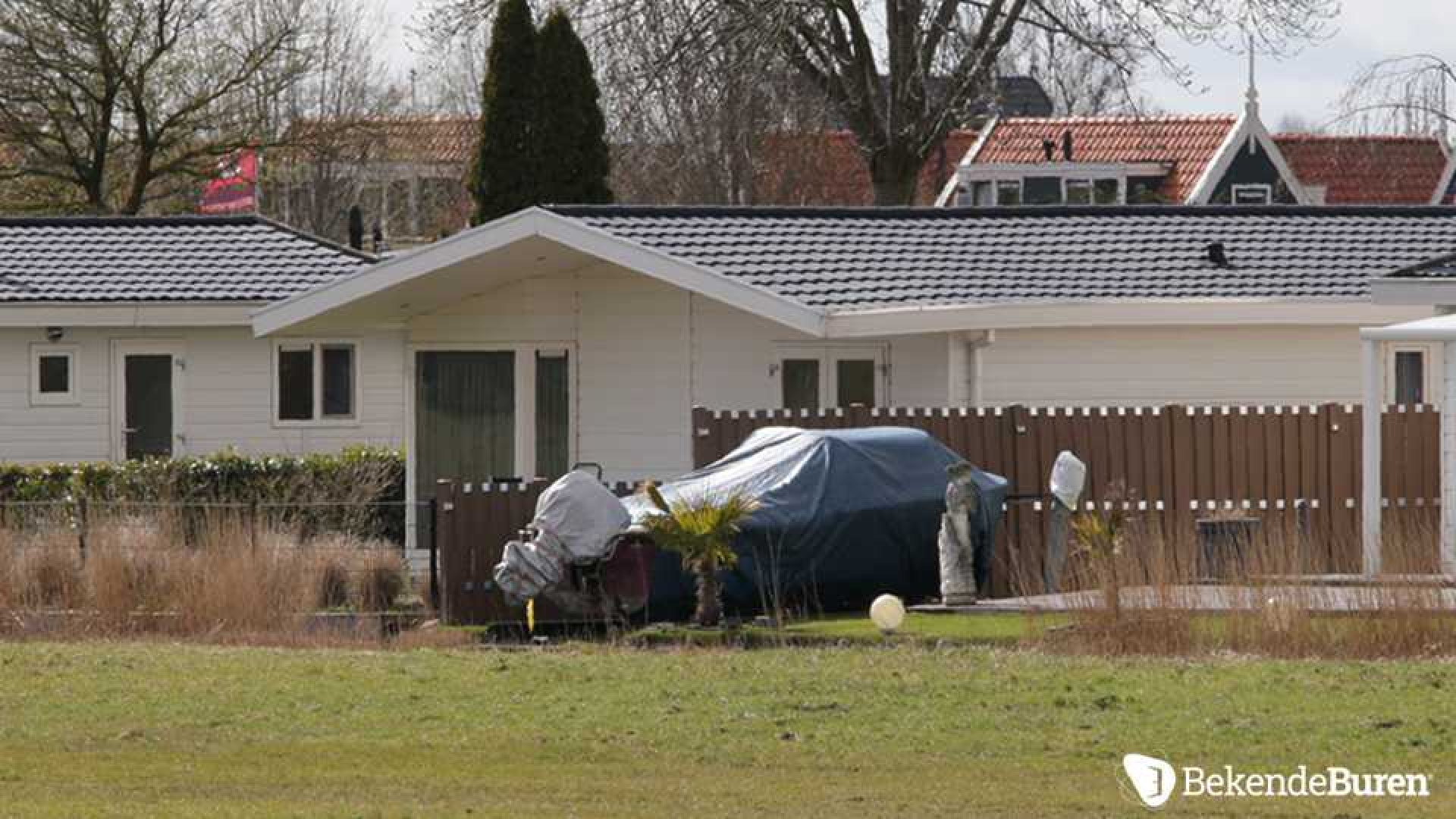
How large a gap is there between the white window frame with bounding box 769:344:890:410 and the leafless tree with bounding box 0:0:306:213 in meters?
23.1

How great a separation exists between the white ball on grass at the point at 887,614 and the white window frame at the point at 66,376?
530 inches

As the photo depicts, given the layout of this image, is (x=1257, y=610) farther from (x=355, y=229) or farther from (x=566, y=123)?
(x=355, y=229)

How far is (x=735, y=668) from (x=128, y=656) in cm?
398

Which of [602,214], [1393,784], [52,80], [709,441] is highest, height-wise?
[52,80]

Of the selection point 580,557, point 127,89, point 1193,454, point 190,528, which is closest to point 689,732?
point 580,557

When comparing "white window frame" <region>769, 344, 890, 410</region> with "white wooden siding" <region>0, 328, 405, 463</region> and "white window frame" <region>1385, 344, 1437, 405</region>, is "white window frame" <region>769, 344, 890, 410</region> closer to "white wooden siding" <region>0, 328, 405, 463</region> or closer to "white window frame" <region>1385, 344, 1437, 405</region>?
"white window frame" <region>1385, 344, 1437, 405</region>

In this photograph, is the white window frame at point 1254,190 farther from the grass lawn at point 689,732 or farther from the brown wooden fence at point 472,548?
the grass lawn at point 689,732

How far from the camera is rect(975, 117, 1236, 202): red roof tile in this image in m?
64.1

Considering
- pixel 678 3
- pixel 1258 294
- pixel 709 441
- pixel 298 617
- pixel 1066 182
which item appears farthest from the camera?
pixel 1066 182

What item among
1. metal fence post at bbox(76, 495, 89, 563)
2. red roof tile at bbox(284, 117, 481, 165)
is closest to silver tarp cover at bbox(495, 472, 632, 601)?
metal fence post at bbox(76, 495, 89, 563)

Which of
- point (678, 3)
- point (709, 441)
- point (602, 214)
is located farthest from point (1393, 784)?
point (678, 3)

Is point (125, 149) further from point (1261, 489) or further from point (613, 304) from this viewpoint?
point (1261, 489)

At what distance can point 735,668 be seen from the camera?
53.9ft

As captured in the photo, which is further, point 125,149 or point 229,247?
point 125,149
